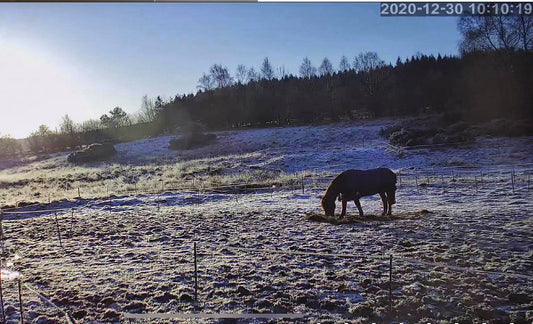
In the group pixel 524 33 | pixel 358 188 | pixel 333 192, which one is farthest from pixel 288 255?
pixel 524 33

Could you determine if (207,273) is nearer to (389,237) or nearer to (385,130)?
(389,237)

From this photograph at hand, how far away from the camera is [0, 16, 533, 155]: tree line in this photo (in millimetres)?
11568

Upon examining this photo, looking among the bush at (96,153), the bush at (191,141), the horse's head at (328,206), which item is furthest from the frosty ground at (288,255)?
the bush at (96,153)

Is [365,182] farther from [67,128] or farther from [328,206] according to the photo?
[67,128]

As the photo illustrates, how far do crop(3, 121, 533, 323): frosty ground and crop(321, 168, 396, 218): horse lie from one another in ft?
2.08

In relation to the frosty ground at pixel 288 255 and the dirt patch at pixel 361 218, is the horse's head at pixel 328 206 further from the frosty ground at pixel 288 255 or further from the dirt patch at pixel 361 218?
the frosty ground at pixel 288 255

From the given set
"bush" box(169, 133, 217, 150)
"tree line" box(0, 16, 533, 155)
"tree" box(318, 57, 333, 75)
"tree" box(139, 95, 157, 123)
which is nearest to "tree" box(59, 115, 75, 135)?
"tree line" box(0, 16, 533, 155)

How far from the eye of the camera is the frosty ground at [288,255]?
3609 mm

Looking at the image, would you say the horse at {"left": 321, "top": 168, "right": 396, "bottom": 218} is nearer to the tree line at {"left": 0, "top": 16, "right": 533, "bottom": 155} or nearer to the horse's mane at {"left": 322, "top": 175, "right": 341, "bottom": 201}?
the horse's mane at {"left": 322, "top": 175, "right": 341, "bottom": 201}

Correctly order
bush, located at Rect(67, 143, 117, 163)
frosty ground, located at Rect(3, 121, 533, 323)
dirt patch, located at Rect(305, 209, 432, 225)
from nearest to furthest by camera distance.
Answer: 1. frosty ground, located at Rect(3, 121, 533, 323)
2. dirt patch, located at Rect(305, 209, 432, 225)
3. bush, located at Rect(67, 143, 117, 163)

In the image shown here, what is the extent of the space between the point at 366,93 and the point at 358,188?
40.4 ft

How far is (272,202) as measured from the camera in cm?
1178

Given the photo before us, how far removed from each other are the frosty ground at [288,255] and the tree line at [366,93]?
3.89 meters

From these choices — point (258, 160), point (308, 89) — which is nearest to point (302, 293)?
point (308, 89)
